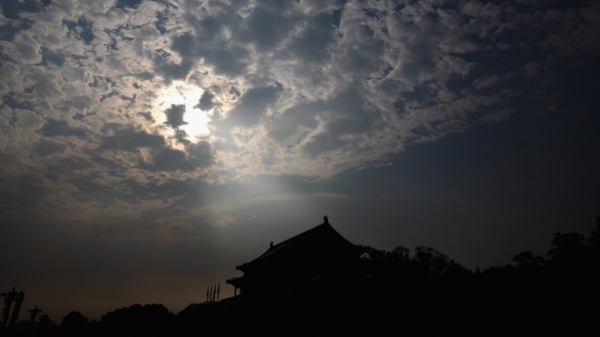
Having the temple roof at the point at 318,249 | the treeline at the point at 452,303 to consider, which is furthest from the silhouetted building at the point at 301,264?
the treeline at the point at 452,303

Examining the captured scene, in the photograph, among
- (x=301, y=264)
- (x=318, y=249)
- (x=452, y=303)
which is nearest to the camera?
(x=452, y=303)

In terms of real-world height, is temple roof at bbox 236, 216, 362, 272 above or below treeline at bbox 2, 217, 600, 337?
above

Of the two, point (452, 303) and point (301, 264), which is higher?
point (301, 264)

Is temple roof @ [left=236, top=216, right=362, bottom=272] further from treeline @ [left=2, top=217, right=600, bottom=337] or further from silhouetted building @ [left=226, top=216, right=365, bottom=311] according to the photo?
treeline @ [left=2, top=217, right=600, bottom=337]

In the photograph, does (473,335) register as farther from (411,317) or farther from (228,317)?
(228,317)

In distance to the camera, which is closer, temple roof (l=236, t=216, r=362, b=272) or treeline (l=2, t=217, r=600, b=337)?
treeline (l=2, t=217, r=600, b=337)

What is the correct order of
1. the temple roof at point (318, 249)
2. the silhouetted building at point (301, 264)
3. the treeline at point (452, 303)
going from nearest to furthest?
the treeline at point (452, 303), the silhouetted building at point (301, 264), the temple roof at point (318, 249)

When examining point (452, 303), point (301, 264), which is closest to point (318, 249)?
point (301, 264)

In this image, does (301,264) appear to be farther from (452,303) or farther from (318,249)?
(452,303)

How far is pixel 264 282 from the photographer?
71.1 ft

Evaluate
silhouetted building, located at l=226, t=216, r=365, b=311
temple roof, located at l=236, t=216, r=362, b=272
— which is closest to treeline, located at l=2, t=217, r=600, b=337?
silhouetted building, located at l=226, t=216, r=365, b=311

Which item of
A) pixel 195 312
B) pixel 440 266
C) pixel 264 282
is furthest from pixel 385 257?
pixel 195 312

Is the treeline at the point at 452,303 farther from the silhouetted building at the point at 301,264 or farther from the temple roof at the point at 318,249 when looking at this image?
the temple roof at the point at 318,249

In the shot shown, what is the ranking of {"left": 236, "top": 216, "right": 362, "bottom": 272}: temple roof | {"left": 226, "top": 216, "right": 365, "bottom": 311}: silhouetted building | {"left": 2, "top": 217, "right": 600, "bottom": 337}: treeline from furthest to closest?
1. {"left": 236, "top": 216, "right": 362, "bottom": 272}: temple roof
2. {"left": 226, "top": 216, "right": 365, "bottom": 311}: silhouetted building
3. {"left": 2, "top": 217, "right": 600, "bottom": 337}: treeline
